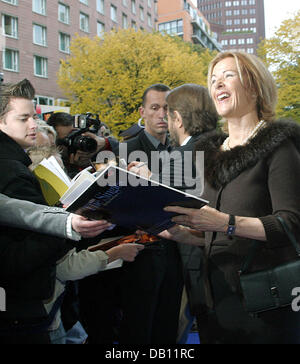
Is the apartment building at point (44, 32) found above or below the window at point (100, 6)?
below

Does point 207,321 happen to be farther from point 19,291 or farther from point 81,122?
point 81,122

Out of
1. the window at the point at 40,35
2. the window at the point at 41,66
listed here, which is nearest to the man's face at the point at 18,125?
the window at the point at 41,66

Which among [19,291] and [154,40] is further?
[154,40]

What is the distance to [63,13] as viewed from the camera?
82.3ft

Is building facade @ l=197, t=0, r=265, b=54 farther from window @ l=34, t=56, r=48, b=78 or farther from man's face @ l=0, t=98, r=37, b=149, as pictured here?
man's face @ l=0, t=98, r=37, b=149

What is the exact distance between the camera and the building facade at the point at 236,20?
90562 mm

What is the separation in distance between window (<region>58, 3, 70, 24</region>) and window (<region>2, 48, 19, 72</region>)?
4.61m

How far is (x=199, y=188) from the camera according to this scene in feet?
5.72

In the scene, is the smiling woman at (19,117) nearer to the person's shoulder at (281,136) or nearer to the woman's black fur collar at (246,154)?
the woman's black fur collar at (246,154)

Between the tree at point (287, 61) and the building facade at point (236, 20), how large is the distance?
250ft

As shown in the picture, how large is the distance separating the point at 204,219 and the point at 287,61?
59.5 feet

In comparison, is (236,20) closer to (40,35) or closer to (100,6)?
(100,6)

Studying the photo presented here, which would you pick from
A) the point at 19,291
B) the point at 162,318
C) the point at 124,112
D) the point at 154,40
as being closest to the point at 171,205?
the point at 19,291

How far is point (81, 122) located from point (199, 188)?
1725mm
